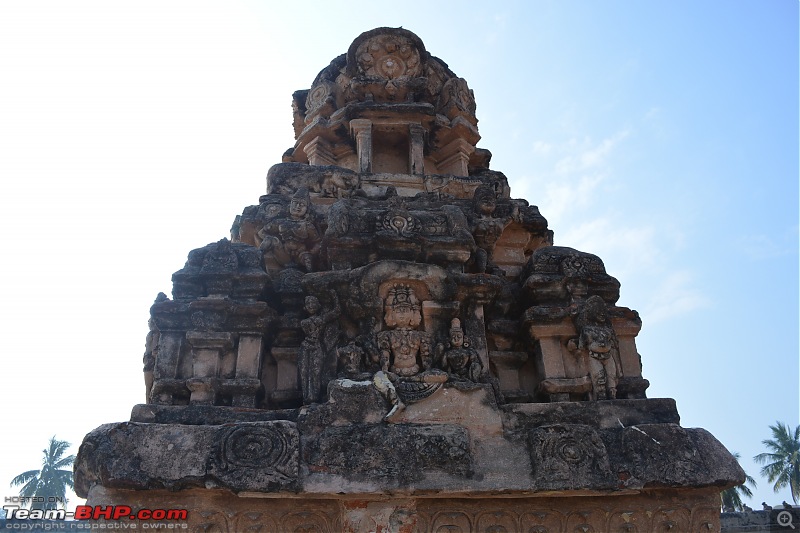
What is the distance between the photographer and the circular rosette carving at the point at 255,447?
5.08m

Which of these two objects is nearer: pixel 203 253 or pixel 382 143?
pixel 203 253

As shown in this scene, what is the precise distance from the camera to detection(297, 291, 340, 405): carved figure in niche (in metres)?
6.00

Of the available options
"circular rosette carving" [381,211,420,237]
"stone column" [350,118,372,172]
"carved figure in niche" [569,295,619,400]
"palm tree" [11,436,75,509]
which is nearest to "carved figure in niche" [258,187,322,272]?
"circular rosette carving" [381,211,420,237]

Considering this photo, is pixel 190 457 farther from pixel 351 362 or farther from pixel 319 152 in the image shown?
pixel 319 152

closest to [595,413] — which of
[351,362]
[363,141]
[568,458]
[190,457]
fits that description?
[568,458]

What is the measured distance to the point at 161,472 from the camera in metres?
5.05

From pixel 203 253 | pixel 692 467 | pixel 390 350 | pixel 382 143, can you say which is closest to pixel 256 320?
pixel 203 253

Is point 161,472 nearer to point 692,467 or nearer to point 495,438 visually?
point 495,438

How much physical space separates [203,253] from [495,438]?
3953 millimetres

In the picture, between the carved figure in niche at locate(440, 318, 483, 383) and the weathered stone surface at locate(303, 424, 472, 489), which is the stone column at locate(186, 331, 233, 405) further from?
the carved figure in niche at locate(440, 318, 483, 383)

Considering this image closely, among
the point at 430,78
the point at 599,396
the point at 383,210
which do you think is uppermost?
the point at 430,78

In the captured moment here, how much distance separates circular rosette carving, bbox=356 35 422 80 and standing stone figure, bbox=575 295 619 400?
19.9ft

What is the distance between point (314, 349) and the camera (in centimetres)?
622

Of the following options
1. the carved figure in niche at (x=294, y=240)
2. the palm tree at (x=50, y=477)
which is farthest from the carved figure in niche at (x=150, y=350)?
the palm tree at (x=50, y=477)
